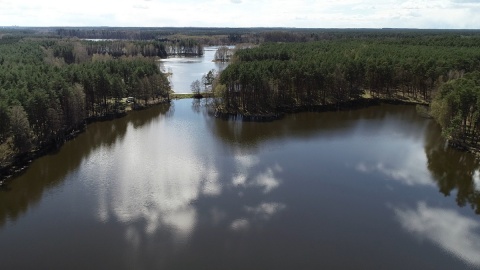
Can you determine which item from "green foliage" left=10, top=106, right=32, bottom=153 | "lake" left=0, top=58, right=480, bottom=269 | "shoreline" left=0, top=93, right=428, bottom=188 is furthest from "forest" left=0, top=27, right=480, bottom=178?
"lake" left=0, top=58, right=480, bottom=269

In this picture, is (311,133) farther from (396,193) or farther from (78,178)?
(78,178)

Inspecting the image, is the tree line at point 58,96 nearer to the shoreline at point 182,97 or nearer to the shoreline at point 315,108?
the shoreline at point 182,97

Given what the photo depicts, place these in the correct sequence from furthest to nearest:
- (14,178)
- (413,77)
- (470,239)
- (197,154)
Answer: (413,77) < (197,154) < (14,178) < (470,239)

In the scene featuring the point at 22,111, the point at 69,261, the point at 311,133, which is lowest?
the point at 69,261

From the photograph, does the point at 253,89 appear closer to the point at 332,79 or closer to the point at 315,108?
the point at 315,108

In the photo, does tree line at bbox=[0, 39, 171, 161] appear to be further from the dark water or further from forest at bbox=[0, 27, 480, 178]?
the dark water

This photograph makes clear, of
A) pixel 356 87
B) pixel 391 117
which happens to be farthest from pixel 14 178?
pixel 356 87

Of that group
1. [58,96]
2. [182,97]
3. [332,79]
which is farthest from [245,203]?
[182,97]
